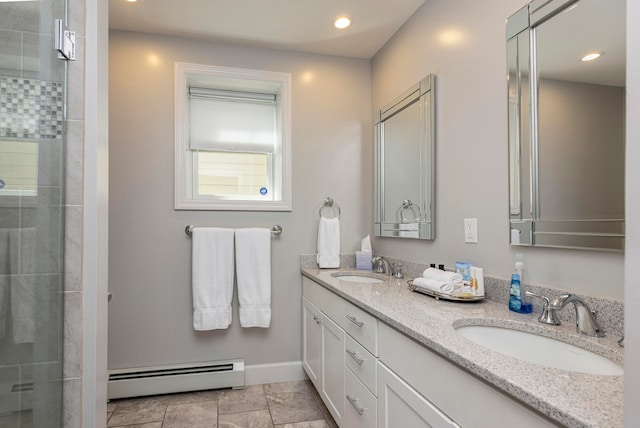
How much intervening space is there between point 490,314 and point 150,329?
6.88ft

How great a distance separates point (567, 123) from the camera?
4.06ft

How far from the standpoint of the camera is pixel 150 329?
7.87 feet

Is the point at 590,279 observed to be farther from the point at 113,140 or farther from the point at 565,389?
the point at 113,140

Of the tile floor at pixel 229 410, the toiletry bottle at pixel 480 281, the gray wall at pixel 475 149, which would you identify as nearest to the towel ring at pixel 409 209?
the gray wall at pixel 475 149

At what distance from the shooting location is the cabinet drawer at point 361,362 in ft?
4.61

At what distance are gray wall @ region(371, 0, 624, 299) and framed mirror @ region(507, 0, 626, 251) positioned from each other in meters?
0.07

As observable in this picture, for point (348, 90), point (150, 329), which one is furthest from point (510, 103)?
point (150, 329)

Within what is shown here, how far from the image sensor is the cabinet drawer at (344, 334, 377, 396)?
140cm

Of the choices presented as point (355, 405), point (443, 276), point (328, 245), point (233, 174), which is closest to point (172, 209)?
point (233, 174)

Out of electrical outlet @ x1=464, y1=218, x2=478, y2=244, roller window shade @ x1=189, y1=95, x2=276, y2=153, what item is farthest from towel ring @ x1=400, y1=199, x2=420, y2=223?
roller window shade @ x1=189, y1=95, x2=276, y2=153

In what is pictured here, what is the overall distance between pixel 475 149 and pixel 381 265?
3.53ft

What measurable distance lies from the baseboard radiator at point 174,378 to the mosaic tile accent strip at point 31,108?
5.79ft

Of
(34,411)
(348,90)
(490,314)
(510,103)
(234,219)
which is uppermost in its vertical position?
(348,90)

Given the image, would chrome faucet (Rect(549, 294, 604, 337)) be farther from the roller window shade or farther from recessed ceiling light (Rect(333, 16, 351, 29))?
the roller window shade
